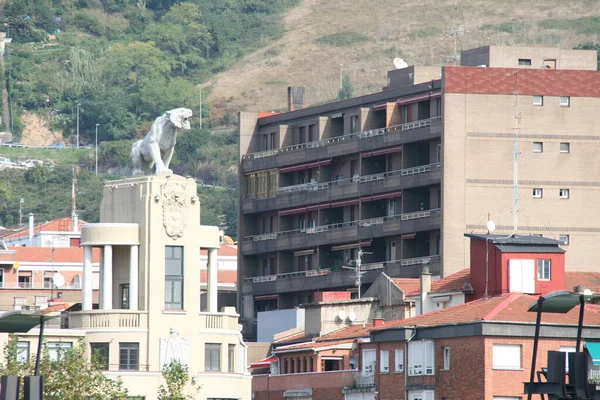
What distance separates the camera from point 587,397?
57.3 meters

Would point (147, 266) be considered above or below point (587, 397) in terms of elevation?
above

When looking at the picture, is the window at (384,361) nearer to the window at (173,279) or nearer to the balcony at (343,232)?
the window at (173,279)

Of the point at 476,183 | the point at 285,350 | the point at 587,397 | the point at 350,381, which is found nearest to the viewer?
the point at 587,397

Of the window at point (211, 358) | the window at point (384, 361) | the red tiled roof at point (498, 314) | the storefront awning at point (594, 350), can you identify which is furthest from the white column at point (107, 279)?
the storefront awning at point (594, 350)

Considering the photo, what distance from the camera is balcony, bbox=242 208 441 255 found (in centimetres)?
14388

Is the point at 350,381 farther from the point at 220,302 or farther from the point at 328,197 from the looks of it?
the point at 220,302

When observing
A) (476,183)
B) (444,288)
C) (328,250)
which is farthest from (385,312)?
(328,250)

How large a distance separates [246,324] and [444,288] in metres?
40.3

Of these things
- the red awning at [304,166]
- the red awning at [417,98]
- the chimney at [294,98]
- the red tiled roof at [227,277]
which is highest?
the chimney at [294,98]

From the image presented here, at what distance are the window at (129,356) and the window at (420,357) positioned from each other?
14.4 metres

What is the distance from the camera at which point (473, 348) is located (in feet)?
331

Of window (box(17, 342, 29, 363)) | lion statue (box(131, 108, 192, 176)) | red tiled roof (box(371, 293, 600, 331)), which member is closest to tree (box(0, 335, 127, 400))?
window (box(17, 342, 29, 363))

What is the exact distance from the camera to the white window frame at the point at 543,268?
113125 mm

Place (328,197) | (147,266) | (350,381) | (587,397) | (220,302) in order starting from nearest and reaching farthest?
(587,397) < (147,266) < (350,381) < (328,197) < (220,302)
